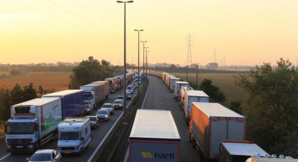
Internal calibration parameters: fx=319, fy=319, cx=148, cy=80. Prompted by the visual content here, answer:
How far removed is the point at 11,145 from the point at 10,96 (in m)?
12.8

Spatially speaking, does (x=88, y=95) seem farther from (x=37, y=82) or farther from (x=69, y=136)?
(x=37, y=82)

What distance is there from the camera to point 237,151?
14648mm

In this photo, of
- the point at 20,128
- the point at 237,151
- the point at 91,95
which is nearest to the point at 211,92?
the point at 91,95

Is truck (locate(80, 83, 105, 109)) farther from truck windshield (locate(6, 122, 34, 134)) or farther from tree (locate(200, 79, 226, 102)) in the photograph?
tree (locate(200, 79, 226, 102))

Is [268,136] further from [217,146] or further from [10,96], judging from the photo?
[10,96]

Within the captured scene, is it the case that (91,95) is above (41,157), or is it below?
above

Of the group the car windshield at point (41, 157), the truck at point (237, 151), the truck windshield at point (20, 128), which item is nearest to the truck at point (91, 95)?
the truck windshield at point (20, 128)

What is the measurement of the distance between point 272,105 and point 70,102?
19.2 meters

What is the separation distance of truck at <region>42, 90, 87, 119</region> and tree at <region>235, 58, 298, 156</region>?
16.8 meters

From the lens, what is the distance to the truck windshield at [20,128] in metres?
22.0

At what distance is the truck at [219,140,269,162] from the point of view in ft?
46.4

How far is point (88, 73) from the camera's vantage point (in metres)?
83.5

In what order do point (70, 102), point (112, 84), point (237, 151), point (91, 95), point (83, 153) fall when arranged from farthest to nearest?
point (112, 84), point (91, 95), point (70, 102), point (83, 153), point (237, 151)

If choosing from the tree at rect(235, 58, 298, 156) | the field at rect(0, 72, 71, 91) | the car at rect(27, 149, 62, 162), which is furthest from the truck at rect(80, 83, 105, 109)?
the car at rect(27, 149, 62, 162)
